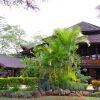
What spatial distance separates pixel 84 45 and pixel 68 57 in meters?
8.87

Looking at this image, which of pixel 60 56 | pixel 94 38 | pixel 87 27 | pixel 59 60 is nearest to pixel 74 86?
pixel 59 60

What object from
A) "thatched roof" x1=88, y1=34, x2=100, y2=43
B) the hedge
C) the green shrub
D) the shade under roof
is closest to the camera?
the green shrub

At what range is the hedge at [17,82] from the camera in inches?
803

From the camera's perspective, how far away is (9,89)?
20.1 metres

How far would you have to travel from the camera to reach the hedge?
20406 mm

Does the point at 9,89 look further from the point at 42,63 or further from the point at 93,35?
the point at 93,35

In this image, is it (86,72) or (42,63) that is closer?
Answer: (42,63)

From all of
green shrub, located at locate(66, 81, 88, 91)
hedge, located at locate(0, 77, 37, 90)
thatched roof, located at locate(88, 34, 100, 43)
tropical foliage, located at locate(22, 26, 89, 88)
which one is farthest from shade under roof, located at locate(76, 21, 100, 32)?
hedge, located at locate(0, 77, 37, 90)

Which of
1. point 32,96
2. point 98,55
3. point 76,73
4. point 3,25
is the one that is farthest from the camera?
point 3,25

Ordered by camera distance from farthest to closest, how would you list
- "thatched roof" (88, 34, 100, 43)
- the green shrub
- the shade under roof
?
1. the shade under roof
2. "thatched roof" (88, 34, 100, 43)
3. the green shrub

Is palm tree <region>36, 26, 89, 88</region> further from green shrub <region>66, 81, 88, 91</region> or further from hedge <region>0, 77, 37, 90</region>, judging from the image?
hedge <region>0, 77, 37, 90</region>

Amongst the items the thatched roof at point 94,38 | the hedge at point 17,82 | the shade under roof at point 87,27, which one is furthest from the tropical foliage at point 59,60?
the shade under roof at point 87,27

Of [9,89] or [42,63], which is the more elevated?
[42,63]

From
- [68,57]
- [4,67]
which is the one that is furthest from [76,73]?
[4,67]
